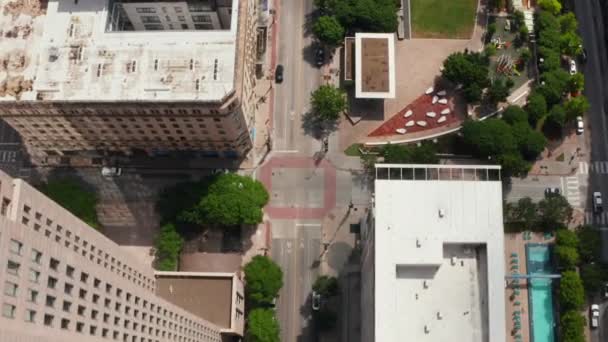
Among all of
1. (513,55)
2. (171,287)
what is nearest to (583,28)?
(513,55)

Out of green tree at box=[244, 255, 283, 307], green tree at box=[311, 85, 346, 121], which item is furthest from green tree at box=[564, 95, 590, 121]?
green tree at box=[244, 255, 283, 307]

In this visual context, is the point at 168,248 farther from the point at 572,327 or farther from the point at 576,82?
the point at 576,82

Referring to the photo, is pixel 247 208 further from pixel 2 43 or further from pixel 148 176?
pixel 2 43

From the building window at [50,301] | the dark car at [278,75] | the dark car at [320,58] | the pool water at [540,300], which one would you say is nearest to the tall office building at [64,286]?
the building window at [50,301]

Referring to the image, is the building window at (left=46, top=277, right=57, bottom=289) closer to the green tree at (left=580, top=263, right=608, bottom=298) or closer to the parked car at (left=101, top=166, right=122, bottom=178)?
the parked car at (left=101, top=166, right=122, bottom=178)

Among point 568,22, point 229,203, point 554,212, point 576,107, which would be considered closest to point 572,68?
point 568,22

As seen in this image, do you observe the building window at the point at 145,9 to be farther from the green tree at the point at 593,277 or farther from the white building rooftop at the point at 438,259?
the green tree at the point at 593,277
